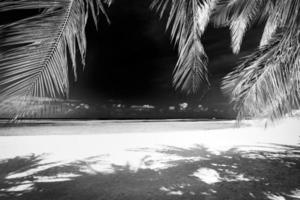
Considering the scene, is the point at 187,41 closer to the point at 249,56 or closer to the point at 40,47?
the point at 40,47

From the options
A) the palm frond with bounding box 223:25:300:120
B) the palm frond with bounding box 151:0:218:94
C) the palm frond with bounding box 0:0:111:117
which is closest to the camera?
the palm frond with bounding box 0:0:111:117

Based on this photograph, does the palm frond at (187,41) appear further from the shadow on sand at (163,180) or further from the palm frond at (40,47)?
the shadow on sand at (163,180)

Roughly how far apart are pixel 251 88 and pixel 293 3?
1.60 m

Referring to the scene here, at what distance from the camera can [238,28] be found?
4285mm

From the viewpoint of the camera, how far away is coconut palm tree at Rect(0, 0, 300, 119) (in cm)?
102

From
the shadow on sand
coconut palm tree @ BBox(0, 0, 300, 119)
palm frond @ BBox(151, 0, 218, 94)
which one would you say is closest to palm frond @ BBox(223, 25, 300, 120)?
coconut palm tree @ BBox(0, 0, 300, 119)

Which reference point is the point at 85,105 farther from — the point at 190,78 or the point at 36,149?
the point at 190,78

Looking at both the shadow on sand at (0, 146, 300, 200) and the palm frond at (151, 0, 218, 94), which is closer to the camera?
the palm frond at (151, 0, 218, 94)

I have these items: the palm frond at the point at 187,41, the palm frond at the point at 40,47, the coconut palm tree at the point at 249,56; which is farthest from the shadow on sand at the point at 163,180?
the palm frond at the point at 40,47

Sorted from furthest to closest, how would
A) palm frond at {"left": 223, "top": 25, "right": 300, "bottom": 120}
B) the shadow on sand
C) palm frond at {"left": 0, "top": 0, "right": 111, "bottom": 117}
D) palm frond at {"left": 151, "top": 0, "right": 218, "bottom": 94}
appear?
the shadow on sand, palm frond at {"left": 223, "top": 25, "right": 300, "bottom": 120}, palm frond at {"left": 151, "top": 0, "right": 218, "bottom": 94}, palm frond at {"left": 0, "top": 0, "right": 111, "bottom": 117}

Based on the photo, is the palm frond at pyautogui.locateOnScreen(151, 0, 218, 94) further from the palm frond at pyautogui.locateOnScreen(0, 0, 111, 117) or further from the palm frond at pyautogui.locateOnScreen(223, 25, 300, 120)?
the palm frond at pyautogui.locateOnScreen(223, 25, 300, 120)

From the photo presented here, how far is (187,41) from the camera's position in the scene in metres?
2.05

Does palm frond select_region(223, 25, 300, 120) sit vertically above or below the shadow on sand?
above

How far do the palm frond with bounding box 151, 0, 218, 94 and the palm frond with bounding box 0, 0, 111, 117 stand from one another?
832 mm
